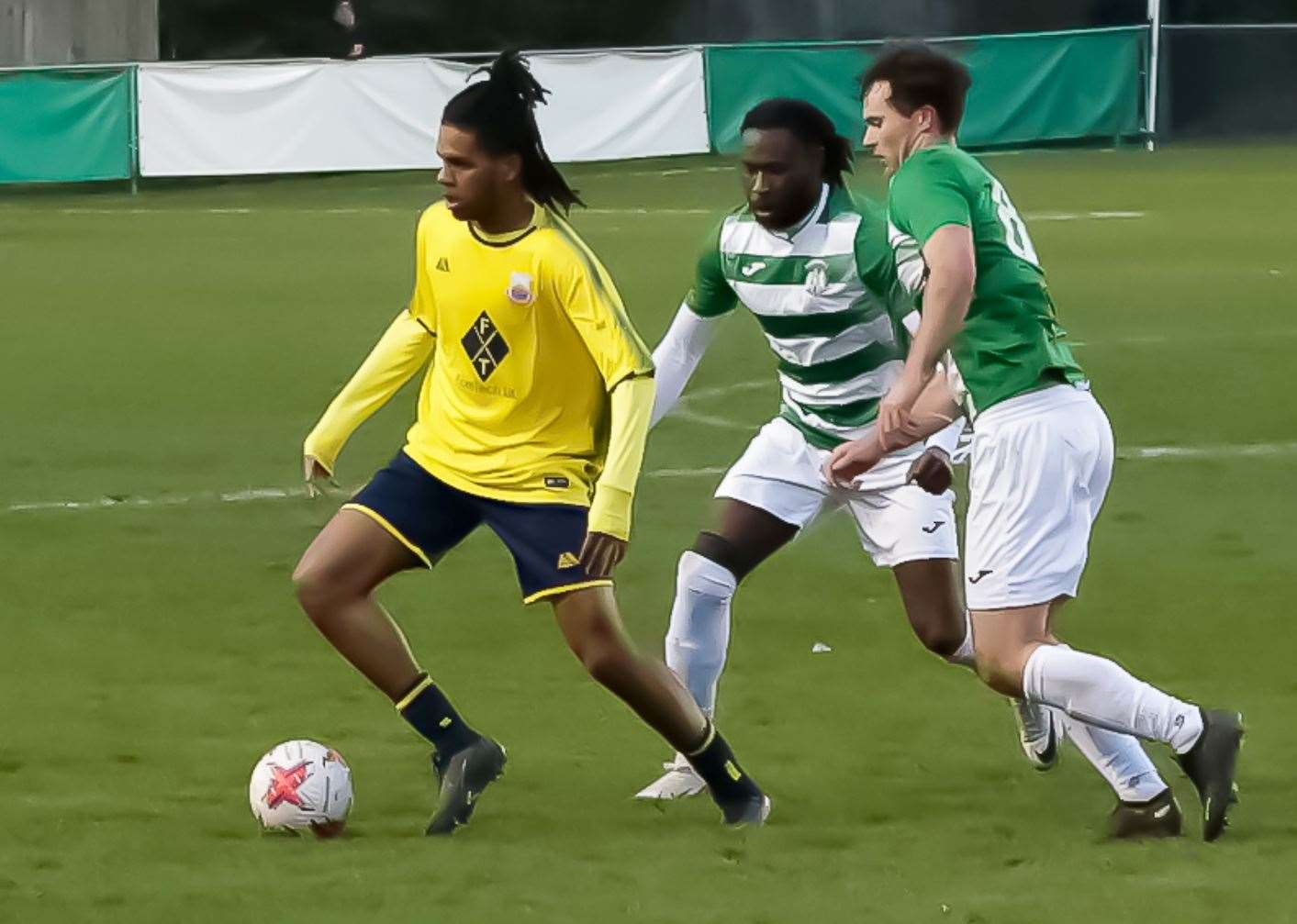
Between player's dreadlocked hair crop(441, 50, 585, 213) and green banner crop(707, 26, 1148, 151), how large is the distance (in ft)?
85.0

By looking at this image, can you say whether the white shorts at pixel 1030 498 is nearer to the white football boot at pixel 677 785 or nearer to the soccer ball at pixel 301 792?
the white football boot at pixel 677 785

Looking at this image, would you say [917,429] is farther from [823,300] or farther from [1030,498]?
[823,300]

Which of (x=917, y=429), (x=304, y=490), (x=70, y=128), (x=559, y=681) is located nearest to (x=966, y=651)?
(x=917, y=429)

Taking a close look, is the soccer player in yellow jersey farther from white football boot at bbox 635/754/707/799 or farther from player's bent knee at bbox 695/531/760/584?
player's bent knee at bbox 695/531/760/584

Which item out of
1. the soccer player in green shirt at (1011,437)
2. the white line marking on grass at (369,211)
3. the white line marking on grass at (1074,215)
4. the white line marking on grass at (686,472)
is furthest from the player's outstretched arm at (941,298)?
the white line marking on grass at (369,211)

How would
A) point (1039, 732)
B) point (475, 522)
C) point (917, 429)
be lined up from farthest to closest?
1. point (1039, 732)
2. point (475, 522)
3. point (917, 429)

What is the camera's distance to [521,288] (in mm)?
6625

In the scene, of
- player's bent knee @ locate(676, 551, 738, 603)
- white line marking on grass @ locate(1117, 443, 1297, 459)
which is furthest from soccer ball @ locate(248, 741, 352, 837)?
white line marking on grass @ locate(1117, 443, 1297, 459)

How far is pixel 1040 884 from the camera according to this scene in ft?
19.9

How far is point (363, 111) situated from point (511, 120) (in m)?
24.7

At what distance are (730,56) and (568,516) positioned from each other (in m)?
26.8

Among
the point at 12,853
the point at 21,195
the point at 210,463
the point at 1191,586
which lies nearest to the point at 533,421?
the point at 12,853

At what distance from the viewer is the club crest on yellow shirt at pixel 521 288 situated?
6.62 metres

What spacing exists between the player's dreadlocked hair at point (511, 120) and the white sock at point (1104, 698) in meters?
1.62
